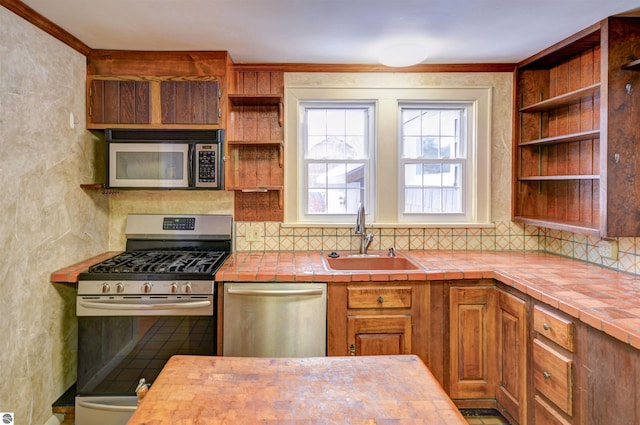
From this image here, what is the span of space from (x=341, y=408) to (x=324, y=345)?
1281mm

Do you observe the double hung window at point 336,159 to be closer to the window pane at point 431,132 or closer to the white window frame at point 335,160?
the white window frame at point 335,160

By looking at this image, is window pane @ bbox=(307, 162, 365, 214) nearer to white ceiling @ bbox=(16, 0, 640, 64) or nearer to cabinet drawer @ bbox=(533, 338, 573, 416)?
white ceiling @ bbox=(16, 0, 640, 64)

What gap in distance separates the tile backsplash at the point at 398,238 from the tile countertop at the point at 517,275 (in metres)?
0.08

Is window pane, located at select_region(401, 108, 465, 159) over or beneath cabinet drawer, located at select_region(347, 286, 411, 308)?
Answer: over

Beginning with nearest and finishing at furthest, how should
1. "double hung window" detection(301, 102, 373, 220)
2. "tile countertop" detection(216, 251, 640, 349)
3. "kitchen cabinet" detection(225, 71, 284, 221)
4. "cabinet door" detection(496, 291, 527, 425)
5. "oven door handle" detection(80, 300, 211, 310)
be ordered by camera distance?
"tile countertop" detection(216, 251, 640, 349) → "cabinet door" detection(496, 291, 527, 425) → "oven door handle" detection(80, 300, 211, 310) → "kitchen cabinet" detection(225, 71, 284, 221) → "double hung window" detection(301, 102, 373, 220)

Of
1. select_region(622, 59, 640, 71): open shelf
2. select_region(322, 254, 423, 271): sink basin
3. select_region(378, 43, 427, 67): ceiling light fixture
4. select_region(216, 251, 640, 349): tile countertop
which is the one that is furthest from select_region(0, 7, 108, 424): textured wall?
select_region(622, 59, 640, 71): open shelf

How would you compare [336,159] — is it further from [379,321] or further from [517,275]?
[517,275]

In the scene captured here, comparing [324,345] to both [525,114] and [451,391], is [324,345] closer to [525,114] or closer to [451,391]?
[451,391]

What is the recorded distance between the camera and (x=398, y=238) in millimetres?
2955

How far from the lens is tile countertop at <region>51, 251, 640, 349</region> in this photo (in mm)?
1565

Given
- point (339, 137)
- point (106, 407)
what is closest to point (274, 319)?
point (106, 407)

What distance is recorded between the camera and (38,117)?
6.77 feet

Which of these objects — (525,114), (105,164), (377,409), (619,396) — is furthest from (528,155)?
(105,164)

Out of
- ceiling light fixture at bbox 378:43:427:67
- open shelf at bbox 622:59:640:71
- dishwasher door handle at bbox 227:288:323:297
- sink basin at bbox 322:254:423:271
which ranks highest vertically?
ceiling light fixture at bbox 378:43:427:67
